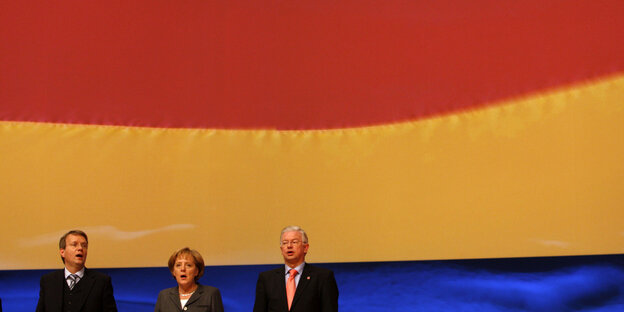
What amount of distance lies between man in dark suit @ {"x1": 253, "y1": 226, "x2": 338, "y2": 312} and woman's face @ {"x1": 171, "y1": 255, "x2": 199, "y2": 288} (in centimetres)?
33

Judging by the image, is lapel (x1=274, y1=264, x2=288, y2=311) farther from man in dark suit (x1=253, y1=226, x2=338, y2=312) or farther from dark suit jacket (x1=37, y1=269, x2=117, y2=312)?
dark suit jacket (x1=37, y1=269, x2=117, y2=312)

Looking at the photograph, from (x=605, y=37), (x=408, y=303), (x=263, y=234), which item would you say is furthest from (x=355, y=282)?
(x=605, y=37)

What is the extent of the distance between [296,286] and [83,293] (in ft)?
2.92

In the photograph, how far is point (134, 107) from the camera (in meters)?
3.78

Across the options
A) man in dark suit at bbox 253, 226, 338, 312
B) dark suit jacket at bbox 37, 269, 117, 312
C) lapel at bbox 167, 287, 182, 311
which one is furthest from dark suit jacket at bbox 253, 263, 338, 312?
dark suit jacket at bbox 37, 269, 117, 312

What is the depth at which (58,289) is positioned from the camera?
2945 mm

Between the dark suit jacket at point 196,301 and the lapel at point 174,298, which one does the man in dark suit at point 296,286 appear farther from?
the lapel at point 174,298

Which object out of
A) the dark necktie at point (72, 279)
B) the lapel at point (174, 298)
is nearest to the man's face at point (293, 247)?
the lapel at point (174, 298)

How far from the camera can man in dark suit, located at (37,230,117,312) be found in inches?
115

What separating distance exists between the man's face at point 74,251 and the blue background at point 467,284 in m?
0.82

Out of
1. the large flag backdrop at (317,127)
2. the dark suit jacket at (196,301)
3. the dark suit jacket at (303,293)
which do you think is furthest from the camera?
the large flag backdrop at (317,127)

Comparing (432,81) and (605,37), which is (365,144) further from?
(605,37)

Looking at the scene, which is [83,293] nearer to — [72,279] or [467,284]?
[72,279]

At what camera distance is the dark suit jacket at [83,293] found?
2.93m
